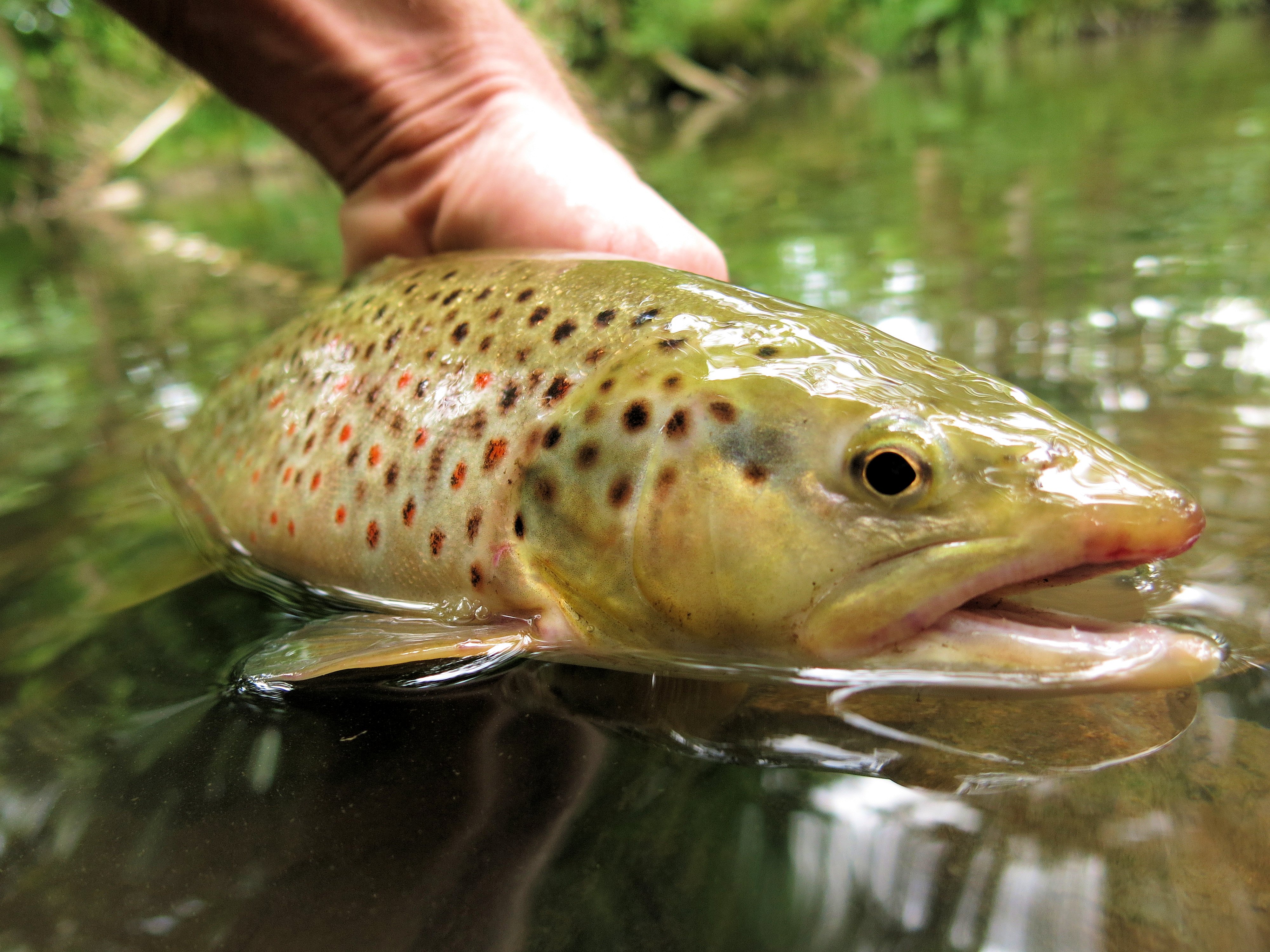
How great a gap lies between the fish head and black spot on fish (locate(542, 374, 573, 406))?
0.30 meters

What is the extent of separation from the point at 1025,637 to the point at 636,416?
819mm

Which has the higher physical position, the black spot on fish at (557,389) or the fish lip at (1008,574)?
the black spot on fish at (557,389)

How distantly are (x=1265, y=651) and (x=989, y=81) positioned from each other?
1910 centimetres

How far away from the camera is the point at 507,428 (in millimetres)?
1927

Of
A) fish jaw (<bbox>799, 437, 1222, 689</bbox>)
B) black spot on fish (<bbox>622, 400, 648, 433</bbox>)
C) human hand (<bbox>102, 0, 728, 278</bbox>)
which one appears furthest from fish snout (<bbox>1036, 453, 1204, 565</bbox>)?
human hand (<bbox>102, 0, 728, 278</bbox>)

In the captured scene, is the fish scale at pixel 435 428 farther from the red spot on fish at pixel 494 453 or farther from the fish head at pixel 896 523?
the fish head at pixel 896 523

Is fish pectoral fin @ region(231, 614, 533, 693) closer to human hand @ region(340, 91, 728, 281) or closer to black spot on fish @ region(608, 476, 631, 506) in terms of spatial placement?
black spot on fish @ region(608, 476, 631, 506)

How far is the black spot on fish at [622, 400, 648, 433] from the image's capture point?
173cm

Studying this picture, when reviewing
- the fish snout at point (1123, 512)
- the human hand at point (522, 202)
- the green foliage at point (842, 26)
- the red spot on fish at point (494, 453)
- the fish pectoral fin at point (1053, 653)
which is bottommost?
the fish pectoral fin at point (1053, 653)

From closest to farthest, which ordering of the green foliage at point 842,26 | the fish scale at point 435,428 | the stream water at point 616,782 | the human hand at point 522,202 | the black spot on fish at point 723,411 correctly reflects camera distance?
the stream water at point 616,782, the black spot on fish at point 723,411, the fish scale at point 435,428, the human hand at point 522,202, the green foliage at point 842,26

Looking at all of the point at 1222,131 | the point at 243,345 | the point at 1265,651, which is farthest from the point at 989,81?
the point at 1265,651

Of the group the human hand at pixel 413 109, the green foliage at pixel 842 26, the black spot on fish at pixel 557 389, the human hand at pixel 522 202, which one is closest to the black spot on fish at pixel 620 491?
the black spot on fish at pixel 557 389

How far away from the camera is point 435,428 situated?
81.4 inches

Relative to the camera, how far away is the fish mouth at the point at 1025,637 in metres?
1.43
